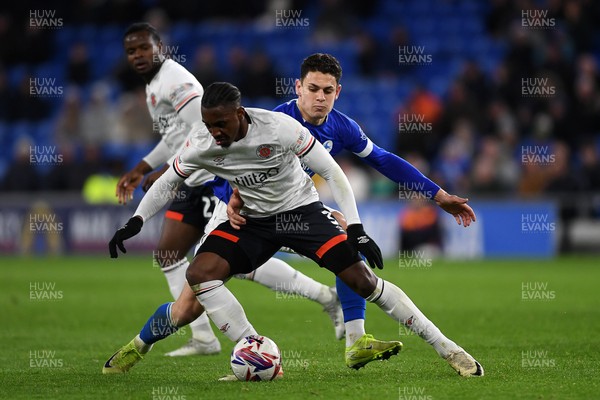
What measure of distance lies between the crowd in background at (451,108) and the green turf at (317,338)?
11.2ft

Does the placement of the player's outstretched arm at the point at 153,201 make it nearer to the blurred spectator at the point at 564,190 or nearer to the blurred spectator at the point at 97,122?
the blurred spectator at the point at 564,190

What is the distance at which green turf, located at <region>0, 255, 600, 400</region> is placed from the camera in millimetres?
6539

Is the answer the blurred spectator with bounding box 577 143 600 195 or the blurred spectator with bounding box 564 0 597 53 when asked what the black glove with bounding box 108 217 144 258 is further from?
the blurred spectator with bounding box 564 0 597 53

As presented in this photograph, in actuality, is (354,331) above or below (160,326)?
below

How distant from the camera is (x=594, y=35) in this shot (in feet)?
74.6

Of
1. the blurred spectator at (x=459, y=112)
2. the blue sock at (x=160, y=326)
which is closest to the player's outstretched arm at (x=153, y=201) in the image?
the blue sock at (x=160, y=326)

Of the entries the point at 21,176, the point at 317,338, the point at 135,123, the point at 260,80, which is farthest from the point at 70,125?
the point at 317,338

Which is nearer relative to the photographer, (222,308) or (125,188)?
(222,308)

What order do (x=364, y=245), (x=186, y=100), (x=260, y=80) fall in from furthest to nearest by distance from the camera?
1. (x=260, y=80)
2. (x=186, y=100)
3. (x=364, y=245)

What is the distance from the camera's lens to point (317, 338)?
369 inches

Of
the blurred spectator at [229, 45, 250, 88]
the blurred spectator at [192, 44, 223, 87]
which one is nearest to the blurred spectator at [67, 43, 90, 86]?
the blurred spectator at [192, 44, 223, 87]

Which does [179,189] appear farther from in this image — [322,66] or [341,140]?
[322,66]

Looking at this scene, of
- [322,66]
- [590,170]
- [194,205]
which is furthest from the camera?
[590,170]

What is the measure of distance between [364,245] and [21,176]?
15.7 m
